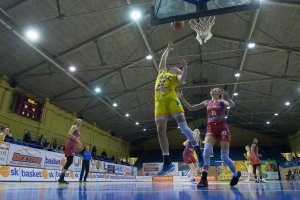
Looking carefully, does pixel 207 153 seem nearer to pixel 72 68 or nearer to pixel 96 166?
pixel 72 68

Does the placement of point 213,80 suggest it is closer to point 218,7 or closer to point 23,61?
point 23,61

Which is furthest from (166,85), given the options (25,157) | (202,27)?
(25,157)

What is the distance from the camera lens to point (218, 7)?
5727 mm

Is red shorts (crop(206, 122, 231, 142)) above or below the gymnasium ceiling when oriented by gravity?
below

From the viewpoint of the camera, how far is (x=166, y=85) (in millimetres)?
4273

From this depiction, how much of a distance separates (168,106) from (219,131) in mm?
1275

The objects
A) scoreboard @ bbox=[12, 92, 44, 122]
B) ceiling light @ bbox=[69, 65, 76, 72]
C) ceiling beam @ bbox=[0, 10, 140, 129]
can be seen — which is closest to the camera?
ceiling beam @ bbox=[0, 10, 140, 129]

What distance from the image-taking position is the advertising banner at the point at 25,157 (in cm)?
1141

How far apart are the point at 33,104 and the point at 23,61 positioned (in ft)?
14.1

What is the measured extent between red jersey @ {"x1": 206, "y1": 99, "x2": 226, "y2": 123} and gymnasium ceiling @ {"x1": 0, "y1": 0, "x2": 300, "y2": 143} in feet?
25.3

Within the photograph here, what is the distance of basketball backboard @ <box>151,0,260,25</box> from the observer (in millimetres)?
5508

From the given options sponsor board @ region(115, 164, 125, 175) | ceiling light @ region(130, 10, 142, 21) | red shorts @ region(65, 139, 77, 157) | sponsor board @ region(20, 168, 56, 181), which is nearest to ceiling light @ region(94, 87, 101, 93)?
sponsor board @ region(20, 168, 56, 181)

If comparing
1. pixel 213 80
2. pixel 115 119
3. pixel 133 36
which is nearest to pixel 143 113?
pixel 115 119

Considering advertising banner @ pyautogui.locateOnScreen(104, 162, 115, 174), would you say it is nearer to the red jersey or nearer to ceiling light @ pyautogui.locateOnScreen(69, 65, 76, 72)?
ceiling light @ pyautogui.locateOnScreen(69, 65, 76, 72)
